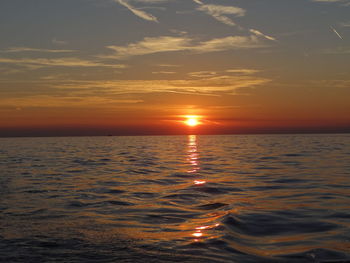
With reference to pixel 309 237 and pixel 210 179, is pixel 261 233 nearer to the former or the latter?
pixel 309 237

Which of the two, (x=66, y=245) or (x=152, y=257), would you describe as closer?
(x=152, y=257)

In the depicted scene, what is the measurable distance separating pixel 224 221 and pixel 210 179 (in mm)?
11099

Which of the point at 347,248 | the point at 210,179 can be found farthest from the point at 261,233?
the point at 210,179

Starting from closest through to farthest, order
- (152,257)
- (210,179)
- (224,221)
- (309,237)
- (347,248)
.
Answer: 1. (152,257)
2. (347,248)
3. (309,237)
4. (224,221)
5. (210,179)

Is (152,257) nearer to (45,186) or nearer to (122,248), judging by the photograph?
(122,248)

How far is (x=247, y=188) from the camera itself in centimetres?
1838

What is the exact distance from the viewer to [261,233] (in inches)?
390

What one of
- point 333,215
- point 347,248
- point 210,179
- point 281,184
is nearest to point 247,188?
point 281,184

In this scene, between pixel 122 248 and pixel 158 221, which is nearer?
pixel 122 248

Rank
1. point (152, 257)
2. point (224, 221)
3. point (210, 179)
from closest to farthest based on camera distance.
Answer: point (152, 257) → point (224, 221) → point (210, 179)

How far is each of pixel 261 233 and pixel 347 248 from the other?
Answer: 230 centimetres

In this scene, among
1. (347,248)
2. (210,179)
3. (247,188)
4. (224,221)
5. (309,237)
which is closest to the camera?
(347,248)

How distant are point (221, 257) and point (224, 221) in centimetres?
336

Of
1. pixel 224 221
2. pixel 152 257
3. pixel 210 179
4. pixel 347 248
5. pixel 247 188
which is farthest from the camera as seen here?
pixel 210 179
